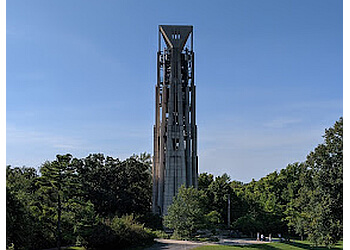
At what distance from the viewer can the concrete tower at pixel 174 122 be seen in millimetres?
37438

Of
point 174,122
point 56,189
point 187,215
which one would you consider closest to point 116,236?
point 56,189

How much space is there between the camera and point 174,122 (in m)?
39.2

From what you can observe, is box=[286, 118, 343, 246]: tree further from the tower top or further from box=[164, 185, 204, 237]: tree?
the tower top

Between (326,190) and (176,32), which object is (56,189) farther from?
(176,32)

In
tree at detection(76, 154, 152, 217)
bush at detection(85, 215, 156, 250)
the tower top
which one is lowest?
bush at detection(85, 215, 156, 250)

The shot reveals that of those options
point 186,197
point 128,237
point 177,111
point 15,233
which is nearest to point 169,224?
point 186,197

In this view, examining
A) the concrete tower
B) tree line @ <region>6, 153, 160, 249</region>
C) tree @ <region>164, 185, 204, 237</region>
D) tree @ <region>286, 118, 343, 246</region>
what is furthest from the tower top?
tree @ <region>286, 118, 343, 246</region>

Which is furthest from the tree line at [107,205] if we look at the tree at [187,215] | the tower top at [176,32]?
the tower top at [176,32]

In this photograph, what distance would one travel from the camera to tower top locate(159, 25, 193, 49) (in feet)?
132

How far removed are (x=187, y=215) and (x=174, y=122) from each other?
13.5 metres

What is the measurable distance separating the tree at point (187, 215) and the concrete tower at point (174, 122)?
8401 millimetres
